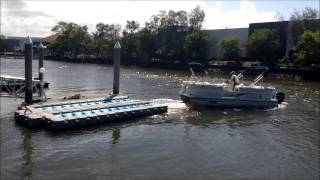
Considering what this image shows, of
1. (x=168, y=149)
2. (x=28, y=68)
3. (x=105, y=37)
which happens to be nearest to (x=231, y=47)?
(x=105, y=37)

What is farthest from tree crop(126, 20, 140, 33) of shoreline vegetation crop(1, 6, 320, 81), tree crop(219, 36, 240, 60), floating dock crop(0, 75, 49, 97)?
floating dock crop(0, 75, 49, 97)

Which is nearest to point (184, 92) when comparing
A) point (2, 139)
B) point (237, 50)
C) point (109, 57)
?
point (2, 139)

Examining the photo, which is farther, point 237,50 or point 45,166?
point 237,50

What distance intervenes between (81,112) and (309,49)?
72935mm

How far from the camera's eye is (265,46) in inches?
4141

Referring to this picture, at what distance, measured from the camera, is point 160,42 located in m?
138

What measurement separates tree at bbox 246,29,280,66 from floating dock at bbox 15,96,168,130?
236 feet

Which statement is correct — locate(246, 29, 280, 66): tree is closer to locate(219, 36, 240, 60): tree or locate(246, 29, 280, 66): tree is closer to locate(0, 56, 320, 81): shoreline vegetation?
locate(0, 56, 320, 81): shoreline vegetation

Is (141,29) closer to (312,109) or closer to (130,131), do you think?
(312,109)

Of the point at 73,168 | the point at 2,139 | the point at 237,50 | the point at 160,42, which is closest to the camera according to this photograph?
the point at 73,168

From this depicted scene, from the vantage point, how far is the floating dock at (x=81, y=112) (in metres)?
28.9

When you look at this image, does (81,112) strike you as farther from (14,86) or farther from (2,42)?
(2,42)

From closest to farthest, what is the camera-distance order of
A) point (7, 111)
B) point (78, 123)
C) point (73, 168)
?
point (73, 168)
point (78, 123)
point (7, 111)

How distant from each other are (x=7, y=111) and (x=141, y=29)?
11313cm
